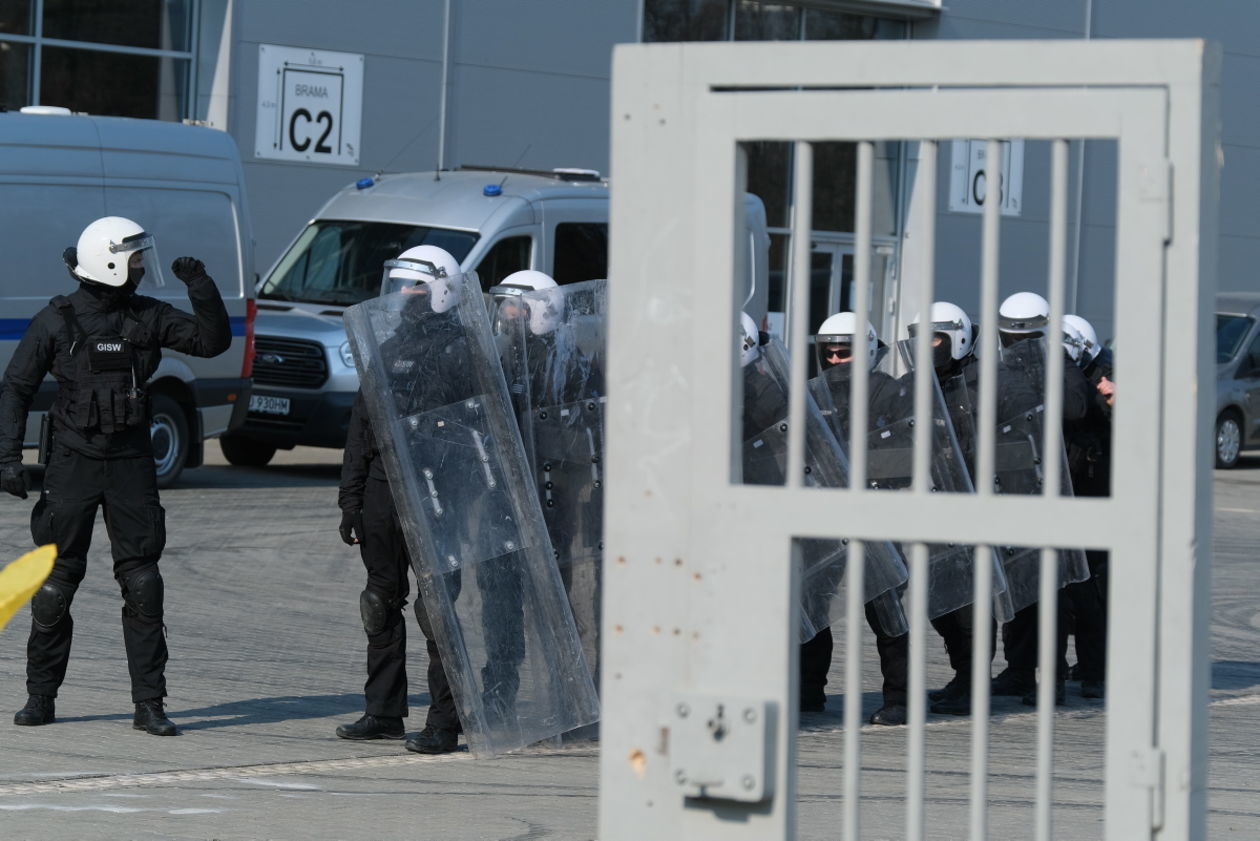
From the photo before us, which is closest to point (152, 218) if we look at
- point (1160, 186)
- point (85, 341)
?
point (85, 341)

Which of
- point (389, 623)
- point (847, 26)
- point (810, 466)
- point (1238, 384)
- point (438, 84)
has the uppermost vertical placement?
point (847, 26)

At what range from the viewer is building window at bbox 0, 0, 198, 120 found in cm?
2067

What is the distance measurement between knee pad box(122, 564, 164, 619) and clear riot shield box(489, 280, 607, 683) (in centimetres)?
139

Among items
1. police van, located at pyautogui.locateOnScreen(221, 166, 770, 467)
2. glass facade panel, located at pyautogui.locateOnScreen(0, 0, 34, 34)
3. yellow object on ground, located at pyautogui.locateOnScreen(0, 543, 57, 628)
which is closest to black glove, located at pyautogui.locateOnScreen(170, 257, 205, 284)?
yellow object on ground, located at pyautogui.locateOnScreen(0, 543, 57, 628)

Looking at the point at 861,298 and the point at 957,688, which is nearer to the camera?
the point at 861,298

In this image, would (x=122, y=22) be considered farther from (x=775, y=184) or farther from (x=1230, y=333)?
(x=1230, y=333)

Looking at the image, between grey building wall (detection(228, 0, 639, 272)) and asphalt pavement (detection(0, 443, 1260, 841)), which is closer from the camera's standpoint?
asphalt pavement (detection(0, 443, 1260, 841))

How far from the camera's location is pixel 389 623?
7.04m

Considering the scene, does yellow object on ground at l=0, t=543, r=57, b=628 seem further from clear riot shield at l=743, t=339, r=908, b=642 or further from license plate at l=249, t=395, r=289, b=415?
license plate at l=249, t=395, r=289, b=415

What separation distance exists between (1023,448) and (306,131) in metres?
15.3

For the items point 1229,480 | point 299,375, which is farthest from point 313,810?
point 1229,480

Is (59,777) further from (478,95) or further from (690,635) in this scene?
(478,95)

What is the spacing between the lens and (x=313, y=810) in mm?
5812

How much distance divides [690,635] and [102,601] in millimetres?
7560
